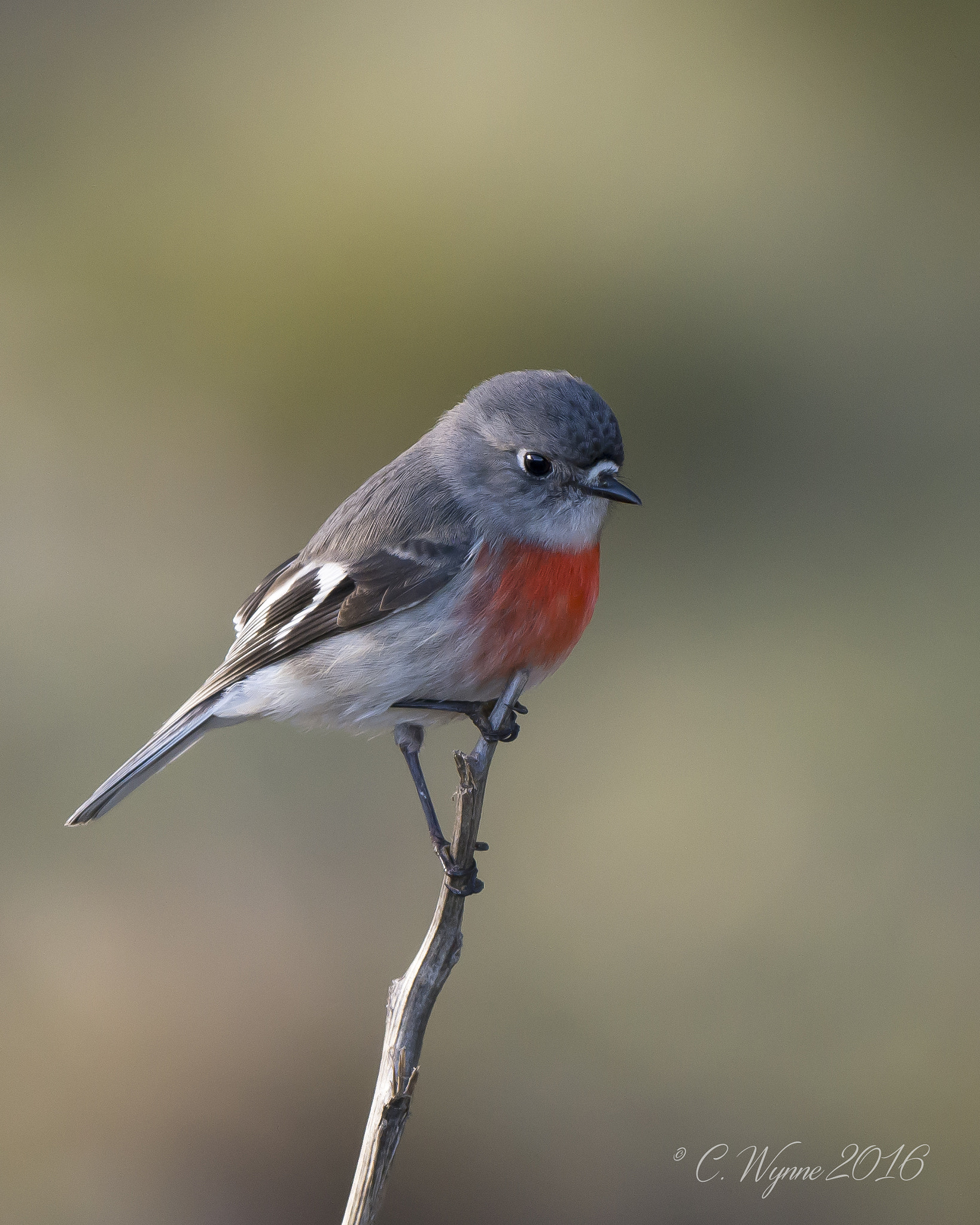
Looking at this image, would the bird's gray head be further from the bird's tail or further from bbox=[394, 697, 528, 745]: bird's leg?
the bird's tail

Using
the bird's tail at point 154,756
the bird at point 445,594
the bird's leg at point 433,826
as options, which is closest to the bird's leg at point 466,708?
the bird at point 445,594

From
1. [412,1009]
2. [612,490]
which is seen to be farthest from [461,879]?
[612,490]

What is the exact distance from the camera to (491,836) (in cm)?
493

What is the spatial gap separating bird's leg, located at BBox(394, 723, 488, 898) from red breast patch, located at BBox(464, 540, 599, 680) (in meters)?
0.32

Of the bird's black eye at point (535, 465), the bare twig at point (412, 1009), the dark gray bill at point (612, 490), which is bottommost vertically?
the bare twig at point (412, 1009)

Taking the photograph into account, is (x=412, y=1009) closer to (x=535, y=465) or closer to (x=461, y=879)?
(x=461, y=879)

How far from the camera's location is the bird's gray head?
2.57 m

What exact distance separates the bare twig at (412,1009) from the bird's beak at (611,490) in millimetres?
556

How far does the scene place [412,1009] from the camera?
2.10 m

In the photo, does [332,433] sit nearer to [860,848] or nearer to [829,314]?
[829,314]

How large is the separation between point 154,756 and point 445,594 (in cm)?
80

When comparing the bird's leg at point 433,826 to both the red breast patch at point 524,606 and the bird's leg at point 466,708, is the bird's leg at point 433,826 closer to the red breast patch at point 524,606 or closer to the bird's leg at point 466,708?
the bird's leg at point 466,708

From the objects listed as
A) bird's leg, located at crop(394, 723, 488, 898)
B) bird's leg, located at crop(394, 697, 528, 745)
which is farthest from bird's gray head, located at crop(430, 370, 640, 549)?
bird's leg, located at crop(394, 723, 488, 898)

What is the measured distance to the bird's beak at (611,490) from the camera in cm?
254
